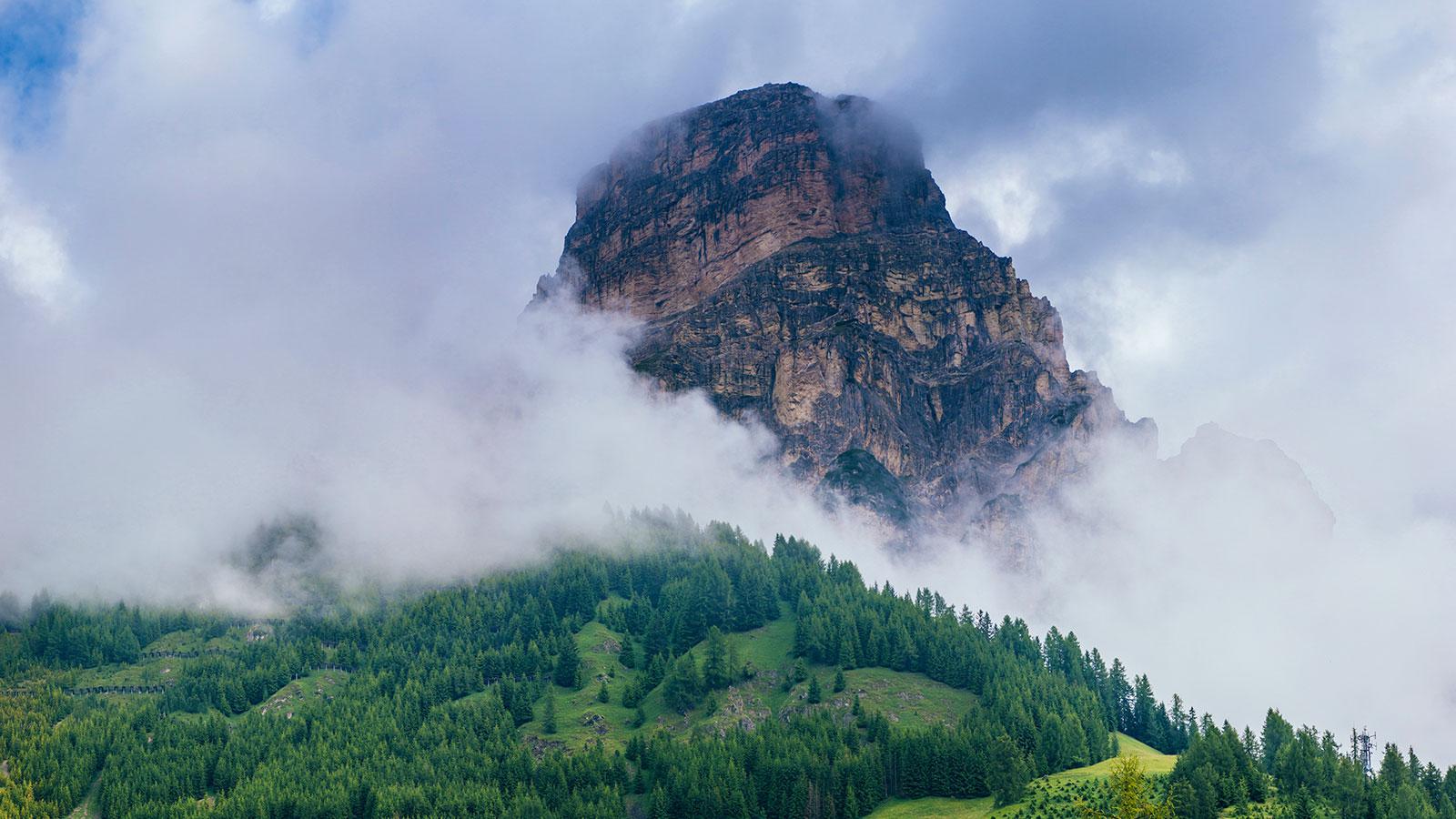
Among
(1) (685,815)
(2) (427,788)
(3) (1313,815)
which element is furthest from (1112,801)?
(2) (427,788)

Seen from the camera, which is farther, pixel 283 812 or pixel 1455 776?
pixel 283 812

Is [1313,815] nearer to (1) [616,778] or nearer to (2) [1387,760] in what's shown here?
(2) [1387,760]

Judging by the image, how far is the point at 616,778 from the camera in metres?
199

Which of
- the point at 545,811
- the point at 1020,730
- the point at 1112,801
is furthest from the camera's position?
the point at 1020,730

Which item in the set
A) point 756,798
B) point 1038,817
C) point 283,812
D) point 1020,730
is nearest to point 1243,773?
point 1038,817

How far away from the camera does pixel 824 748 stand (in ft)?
648

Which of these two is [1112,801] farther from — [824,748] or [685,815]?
[685,815]

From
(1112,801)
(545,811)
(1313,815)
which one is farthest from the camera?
(545,811)

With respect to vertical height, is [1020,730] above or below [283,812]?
above

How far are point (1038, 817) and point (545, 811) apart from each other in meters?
73.6

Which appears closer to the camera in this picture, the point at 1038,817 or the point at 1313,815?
the point at 1313,815

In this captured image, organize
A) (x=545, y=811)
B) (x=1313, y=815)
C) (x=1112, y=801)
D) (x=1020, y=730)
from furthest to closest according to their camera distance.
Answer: (x=1020, y=730), (x=545, y=811), (x=1112, y=801), (x=1313, y=815)

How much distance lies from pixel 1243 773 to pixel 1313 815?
1388cm

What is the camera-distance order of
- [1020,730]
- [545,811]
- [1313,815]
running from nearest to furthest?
1. [1313,815]
2. [545,811]
3. [1020,730]
